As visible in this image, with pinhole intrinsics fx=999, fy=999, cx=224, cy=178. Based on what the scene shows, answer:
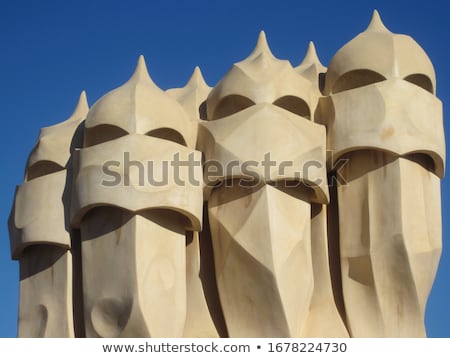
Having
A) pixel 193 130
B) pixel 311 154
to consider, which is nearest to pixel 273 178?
pixel 311 154

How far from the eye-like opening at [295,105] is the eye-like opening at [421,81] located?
83.9 inches

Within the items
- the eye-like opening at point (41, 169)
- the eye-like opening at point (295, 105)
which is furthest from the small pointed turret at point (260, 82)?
the eye-like opening at point (41, 169)

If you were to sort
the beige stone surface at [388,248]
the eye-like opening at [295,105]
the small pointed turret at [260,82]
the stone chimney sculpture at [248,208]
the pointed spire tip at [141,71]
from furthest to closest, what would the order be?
the pointed spire tip at [141,71]
the eye-like opening at [295,105]
the small pointed turret at [260,82]
the beige stone surface at [388,248]
the stone chimney sculpture at [248,208]

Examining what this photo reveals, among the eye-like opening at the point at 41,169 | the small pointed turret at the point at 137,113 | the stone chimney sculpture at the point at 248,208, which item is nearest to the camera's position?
the stone chimney sculpture at the point at 248,208

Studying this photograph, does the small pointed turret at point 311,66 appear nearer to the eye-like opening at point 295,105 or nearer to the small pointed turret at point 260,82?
the small pointed turret at point 260,82

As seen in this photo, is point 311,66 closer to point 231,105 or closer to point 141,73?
point 231,105

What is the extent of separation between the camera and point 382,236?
19531 millimetres

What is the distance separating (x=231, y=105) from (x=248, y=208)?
2468 mm

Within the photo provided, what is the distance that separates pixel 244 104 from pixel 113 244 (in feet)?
13.2

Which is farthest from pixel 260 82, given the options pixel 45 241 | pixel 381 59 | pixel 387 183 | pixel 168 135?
pixel 45 241

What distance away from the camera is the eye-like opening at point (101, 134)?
19609 mm

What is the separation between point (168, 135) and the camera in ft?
66.0

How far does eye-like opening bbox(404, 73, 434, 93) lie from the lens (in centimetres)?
2059
